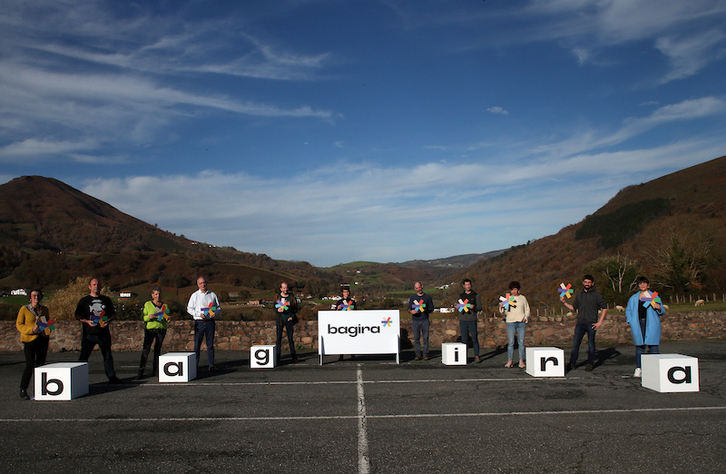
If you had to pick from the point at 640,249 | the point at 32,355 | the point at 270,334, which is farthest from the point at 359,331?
the point at 640,249

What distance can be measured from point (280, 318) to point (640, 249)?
67947 mm

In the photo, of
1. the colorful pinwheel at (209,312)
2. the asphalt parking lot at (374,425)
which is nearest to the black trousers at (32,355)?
the asphalt parking lot at (374,425)

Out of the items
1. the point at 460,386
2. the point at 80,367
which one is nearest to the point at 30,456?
the point at 80,367

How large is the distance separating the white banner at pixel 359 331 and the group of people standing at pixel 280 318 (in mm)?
668

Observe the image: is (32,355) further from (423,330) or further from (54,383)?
(423,330)

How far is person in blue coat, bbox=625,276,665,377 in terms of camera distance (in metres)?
8.76

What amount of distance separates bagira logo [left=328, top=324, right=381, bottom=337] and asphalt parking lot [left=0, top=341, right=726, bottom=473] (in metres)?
1.58

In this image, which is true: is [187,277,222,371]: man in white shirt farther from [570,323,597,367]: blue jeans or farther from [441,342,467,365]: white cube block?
[570,323,597,367]: blue jeans

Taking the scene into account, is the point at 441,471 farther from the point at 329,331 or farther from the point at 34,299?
the point at 34,299

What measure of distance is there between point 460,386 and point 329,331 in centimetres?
391

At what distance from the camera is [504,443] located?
5316 mm

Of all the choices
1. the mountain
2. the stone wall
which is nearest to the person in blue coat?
the stone wall

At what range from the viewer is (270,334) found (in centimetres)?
1392

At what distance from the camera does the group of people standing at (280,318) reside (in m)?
8.06
